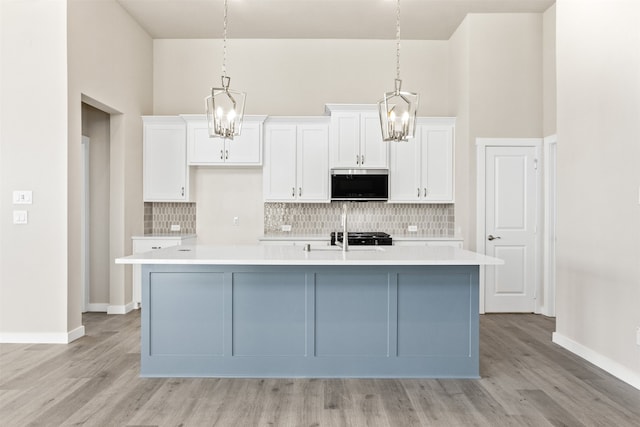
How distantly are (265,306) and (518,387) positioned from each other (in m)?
1.90

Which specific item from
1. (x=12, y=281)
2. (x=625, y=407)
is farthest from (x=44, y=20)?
(x=625, y=407)

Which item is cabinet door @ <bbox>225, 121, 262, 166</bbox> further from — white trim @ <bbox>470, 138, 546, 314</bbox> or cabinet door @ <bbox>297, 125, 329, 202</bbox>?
white trim @ <bbox>470, 138, 546, 314</bbox>

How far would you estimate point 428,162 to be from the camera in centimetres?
577

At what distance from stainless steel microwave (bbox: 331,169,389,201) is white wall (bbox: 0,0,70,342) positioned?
10.2ft

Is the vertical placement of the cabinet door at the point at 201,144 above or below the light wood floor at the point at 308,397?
above

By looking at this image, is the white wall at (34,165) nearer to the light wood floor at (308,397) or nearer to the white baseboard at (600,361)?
the light wood floor at (308,397)

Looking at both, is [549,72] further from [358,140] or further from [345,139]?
[345,139]

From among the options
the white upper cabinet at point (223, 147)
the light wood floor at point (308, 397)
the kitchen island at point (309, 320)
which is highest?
the white upper cabinet at point (223, 147)

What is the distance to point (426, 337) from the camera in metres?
3.28

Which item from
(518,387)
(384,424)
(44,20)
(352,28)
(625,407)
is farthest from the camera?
(352,28)

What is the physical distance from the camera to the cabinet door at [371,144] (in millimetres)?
5723

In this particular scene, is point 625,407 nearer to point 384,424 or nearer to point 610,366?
point 610,366

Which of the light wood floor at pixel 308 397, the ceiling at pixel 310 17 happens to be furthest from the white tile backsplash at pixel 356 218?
the light wood floor at pixel 308 397

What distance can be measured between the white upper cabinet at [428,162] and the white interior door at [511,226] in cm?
56
